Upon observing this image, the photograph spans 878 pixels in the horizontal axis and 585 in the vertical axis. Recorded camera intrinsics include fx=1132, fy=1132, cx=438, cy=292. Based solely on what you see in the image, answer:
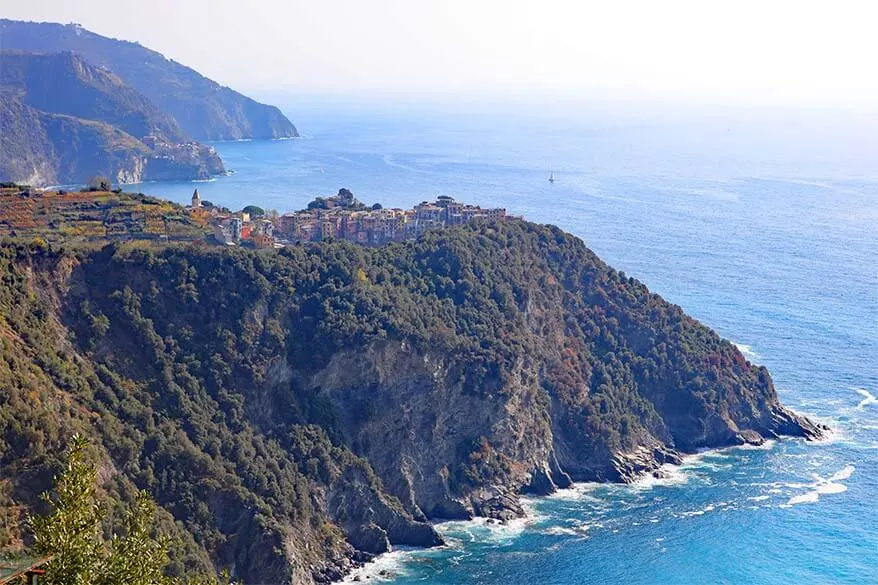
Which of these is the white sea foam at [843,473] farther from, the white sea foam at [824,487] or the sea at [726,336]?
the sea at [726,336]

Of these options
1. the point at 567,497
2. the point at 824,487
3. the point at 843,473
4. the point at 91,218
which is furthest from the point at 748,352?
the point at 91,218

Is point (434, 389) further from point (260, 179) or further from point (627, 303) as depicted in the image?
point (260, 179)

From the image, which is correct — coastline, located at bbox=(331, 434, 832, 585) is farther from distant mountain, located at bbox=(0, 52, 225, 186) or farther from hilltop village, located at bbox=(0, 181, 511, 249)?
distant mountain, located at bbox=(0, 52, 225, 186)

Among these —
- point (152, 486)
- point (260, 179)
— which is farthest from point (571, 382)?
point (260, 179)

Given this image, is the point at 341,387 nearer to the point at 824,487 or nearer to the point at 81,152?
the point at 824,487

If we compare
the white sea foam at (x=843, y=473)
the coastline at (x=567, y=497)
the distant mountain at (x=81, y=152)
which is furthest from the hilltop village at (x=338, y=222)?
the distant mountain at (x=81, y=152)

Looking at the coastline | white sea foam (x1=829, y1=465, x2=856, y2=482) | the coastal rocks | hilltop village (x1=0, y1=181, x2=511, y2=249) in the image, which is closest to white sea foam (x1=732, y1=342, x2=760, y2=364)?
the coastline
